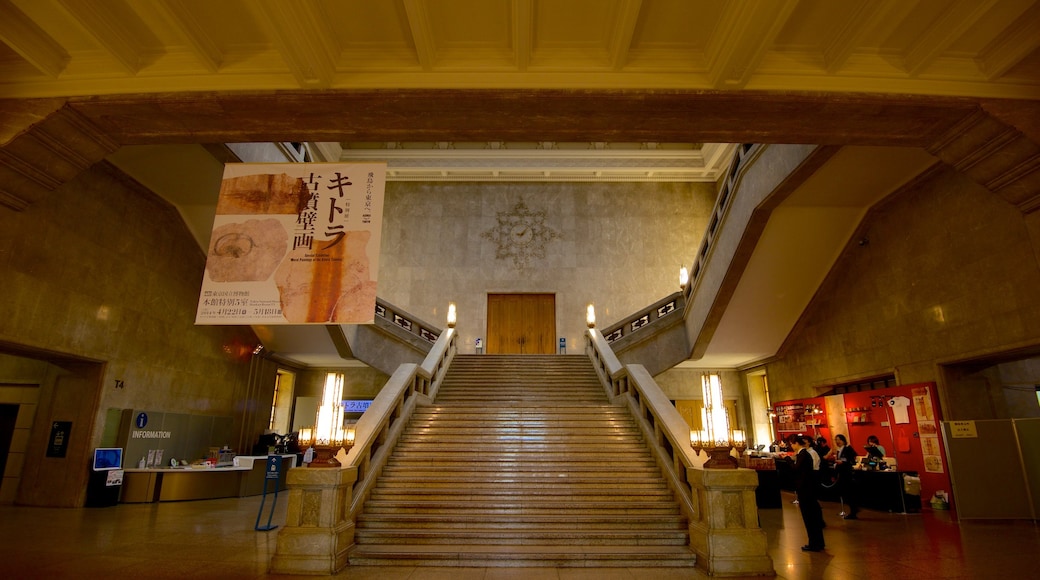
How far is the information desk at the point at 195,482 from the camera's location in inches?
372

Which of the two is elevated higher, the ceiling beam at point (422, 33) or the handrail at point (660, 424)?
the ceiling beam at point (422, 33)

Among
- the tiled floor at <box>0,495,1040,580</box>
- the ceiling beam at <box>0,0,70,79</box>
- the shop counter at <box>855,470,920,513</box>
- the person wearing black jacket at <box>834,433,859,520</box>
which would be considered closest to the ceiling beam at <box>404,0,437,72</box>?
the ceiling beam at <box>0,0,70,79</box>

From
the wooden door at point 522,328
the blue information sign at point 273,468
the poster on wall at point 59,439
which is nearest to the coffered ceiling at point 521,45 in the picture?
the blue information sign at point 273,468

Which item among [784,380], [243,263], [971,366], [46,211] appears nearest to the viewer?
[243,263]

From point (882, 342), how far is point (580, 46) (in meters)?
8.96

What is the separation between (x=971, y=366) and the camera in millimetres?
8602

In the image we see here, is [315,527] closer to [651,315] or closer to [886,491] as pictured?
[886,491]

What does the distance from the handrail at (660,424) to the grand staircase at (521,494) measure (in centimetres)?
19

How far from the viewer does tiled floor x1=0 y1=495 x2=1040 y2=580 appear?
4.89m

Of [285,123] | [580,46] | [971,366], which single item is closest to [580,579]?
[580,46]

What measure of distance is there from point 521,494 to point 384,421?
2236 mm

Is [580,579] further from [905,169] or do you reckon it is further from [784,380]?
[784,380]

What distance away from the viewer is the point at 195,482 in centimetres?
995

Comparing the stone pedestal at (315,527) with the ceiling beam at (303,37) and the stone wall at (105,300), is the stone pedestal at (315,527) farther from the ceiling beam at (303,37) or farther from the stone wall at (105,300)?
the stone wall at (105,300)
